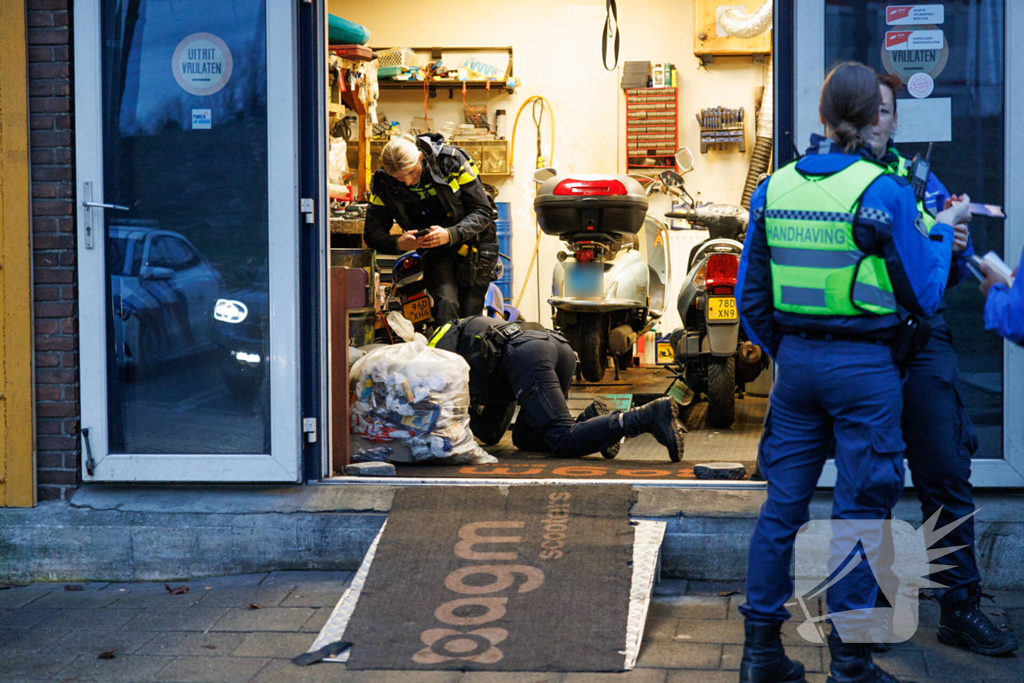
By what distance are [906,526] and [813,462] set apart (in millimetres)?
1097

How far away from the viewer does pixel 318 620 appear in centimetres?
355

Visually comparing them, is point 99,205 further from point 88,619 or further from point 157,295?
point 88,619

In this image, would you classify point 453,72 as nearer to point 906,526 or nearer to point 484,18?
point 484,18

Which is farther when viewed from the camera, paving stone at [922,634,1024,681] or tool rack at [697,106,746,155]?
tool rack at [697,106,746,155]

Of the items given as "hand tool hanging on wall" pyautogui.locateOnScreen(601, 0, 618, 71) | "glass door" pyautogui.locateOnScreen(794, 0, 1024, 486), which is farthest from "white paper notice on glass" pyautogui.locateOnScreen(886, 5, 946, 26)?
"hand tool hanging on wall" pyautogui.locateOnScreen(601, 0, 618, 71)

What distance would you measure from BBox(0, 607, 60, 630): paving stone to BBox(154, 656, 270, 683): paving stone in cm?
76

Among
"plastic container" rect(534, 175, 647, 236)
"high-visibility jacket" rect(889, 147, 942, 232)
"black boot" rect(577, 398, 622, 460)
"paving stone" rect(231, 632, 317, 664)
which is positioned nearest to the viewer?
"high-visibility jacket" rect(889, 147, 942, 232)

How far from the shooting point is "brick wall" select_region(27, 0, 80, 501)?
416 centimetres

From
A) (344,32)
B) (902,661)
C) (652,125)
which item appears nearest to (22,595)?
(902,661)

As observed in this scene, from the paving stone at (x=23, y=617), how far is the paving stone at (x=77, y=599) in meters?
0.06

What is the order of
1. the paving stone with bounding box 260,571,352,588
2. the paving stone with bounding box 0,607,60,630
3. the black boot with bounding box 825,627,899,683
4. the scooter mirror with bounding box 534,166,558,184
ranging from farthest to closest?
the scooter mirror with bounding box 534,166,558,184 < the paving stone with bounding box 260,571,352,588 < the paving stone with bounding box 0,607,60,630 < the black boot with bounding box 825,627,899,683

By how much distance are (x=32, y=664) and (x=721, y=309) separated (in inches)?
158

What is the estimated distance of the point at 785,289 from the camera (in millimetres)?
2746

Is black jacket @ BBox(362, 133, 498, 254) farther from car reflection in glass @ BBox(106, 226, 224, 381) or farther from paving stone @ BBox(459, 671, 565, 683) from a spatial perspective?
paving stone @ BBox(459, 671, 565, 683)
